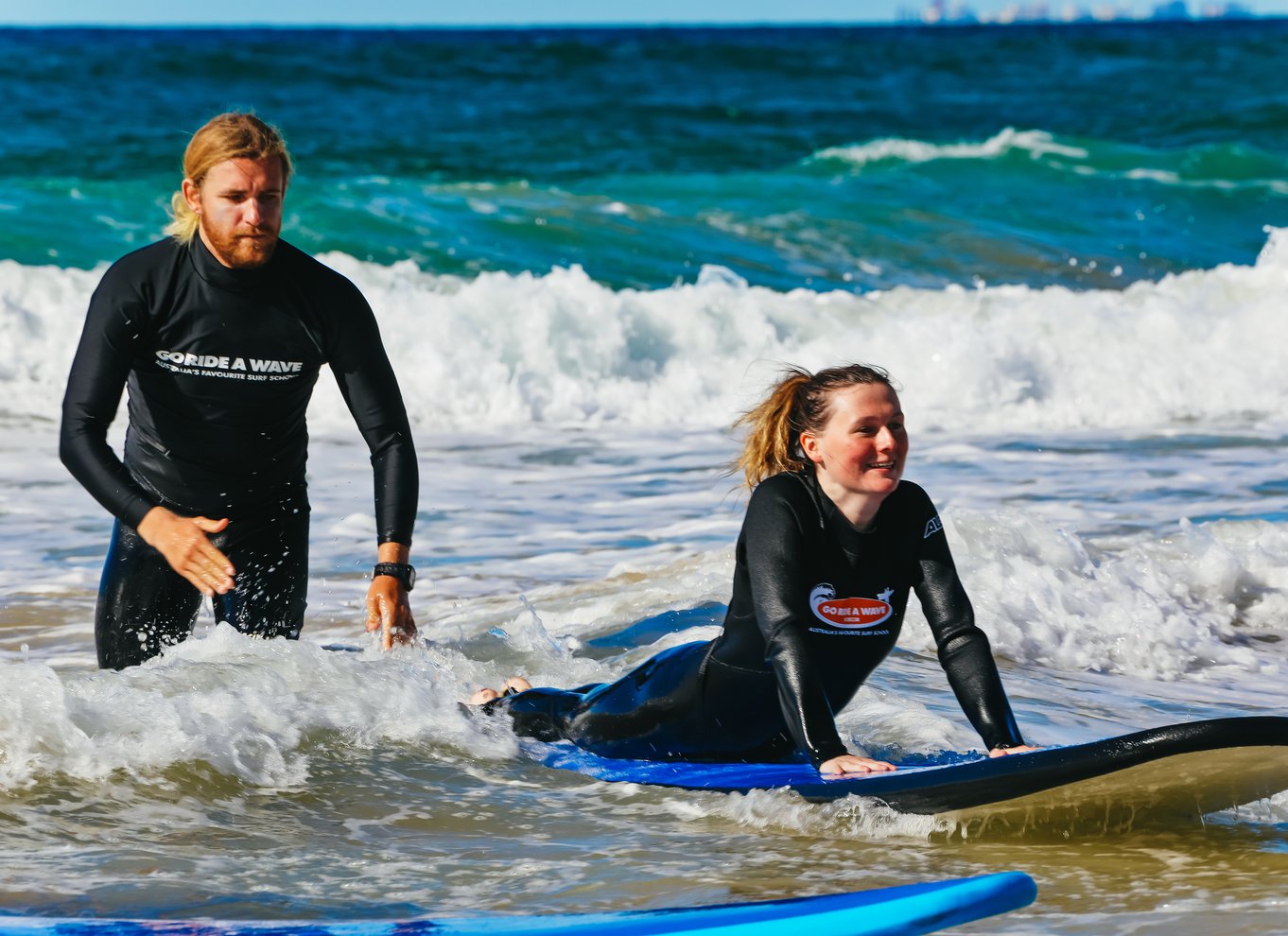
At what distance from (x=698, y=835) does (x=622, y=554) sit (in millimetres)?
3501

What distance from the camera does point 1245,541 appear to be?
6898mm

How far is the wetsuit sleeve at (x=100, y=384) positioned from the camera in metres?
3.94

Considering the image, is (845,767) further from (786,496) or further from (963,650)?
(786,496)

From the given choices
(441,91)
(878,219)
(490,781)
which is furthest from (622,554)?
(441,91)

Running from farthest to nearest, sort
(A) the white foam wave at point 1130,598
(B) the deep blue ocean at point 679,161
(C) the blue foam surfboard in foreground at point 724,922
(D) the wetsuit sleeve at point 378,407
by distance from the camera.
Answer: (B) the deep blue ocean at point 679,161
(A) the white foam wave at point 1130,598
(D) the wetsuit sleeve at point 378,407
(C) the blue foam surfboard in foreground at point 724,922

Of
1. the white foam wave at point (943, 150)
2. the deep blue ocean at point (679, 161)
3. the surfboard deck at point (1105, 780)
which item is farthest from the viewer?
the white foam wave at point (943, 150)

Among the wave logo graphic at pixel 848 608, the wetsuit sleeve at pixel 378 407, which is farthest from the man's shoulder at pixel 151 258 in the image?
the wave logo graphic at pixel 848 608

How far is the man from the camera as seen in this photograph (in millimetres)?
3994

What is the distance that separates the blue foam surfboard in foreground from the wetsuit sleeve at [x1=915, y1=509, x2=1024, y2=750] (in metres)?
0.97

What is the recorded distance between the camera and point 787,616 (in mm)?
3691

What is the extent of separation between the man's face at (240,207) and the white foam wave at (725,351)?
6.70 meters

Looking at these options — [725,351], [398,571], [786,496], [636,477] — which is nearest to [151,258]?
[398,571]

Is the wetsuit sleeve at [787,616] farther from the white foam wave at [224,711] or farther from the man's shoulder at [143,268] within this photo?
the man's shoulder at [143,268]

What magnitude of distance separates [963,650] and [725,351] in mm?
9258
